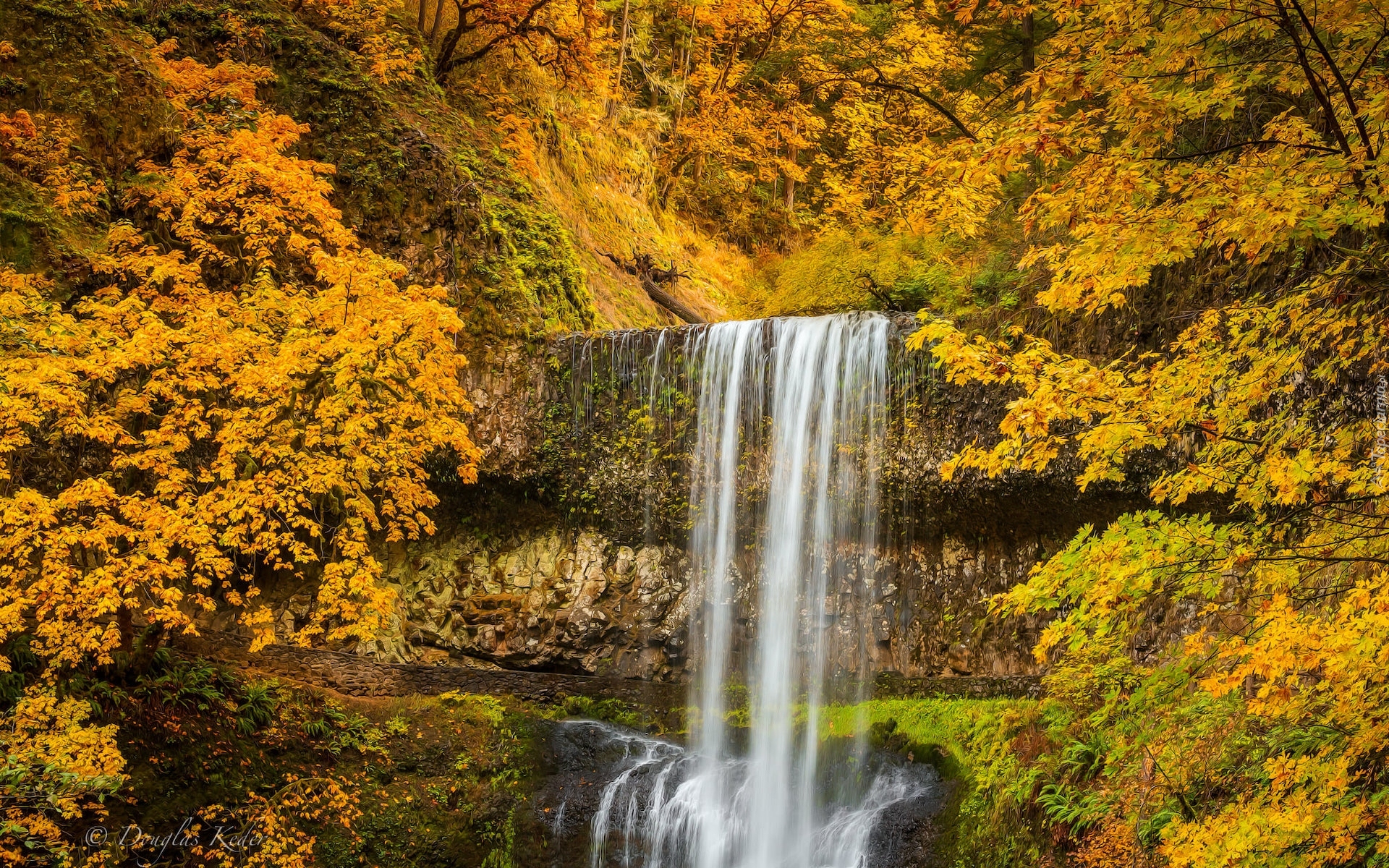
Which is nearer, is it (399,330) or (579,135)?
(399,330)

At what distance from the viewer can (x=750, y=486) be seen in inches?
495

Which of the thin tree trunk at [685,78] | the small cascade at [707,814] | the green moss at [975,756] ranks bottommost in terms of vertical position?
the small cascade at [707,814]

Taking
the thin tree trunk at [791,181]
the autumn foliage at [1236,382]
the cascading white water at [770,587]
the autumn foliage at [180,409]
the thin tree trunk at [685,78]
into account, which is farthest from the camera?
the thin tree trunk at [791,181]

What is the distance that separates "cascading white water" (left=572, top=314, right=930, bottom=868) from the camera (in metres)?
10.5

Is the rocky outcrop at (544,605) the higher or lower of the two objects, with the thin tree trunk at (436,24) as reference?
lower

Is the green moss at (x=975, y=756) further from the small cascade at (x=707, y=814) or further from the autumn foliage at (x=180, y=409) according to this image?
the autumn foliage at (x=180, y=409)

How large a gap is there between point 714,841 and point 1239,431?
24.9 feet

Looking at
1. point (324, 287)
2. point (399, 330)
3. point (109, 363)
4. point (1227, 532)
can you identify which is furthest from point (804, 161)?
point (1227, 532)

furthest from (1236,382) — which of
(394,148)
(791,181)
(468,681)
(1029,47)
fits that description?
(791,181)

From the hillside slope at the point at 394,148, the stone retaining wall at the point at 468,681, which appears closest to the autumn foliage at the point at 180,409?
the hillside slope at the point at 394,148

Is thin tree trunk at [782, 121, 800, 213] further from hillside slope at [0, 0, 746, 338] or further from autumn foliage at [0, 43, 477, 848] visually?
autumn foliage at [0, 43, 477, 848]

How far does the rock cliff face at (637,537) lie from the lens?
11.7 meters

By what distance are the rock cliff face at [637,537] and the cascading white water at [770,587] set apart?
0.18 m

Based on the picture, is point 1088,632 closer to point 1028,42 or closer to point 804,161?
point 1028,42
